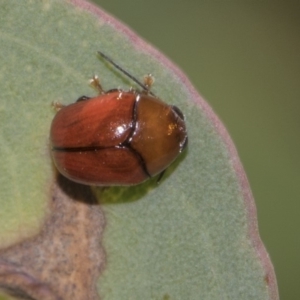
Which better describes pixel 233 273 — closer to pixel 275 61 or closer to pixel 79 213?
pixel 79 213

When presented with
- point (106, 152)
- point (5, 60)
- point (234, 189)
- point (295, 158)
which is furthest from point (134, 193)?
point (295, 158)

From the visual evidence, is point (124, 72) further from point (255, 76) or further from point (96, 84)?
point (255, 76)

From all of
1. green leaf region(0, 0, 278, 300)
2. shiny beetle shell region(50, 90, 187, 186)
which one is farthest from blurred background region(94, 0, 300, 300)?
green leaf region(0, 0, 278, 300)

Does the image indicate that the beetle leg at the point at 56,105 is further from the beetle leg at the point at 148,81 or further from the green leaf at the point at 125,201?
the beetle leg at the point at 148,81

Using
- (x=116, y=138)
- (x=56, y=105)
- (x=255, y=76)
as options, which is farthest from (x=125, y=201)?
(x=255, y=76)

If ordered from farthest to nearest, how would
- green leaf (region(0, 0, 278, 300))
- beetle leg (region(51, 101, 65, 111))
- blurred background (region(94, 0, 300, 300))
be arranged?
blurred background (region(94, 0, 300, 300)), beetle leg (region(51, 101, 65, 111)), green leaf (region(0, 0, 278, 300))

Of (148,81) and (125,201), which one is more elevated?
(148,81)

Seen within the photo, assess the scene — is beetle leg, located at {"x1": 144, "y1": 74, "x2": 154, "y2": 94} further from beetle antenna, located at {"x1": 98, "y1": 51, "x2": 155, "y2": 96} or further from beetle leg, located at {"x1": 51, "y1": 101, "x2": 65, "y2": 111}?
beetle leg, located at {"x1": 51, "y1": 101, "x2": 65, "y2": 111}
